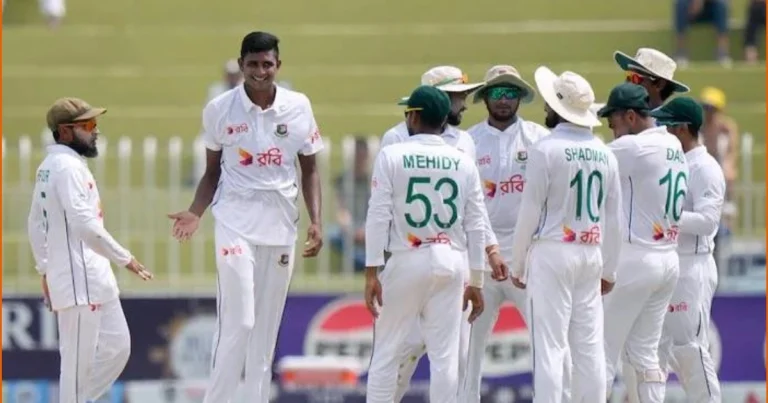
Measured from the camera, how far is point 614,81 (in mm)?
22578

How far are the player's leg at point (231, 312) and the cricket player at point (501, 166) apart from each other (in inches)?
70.4

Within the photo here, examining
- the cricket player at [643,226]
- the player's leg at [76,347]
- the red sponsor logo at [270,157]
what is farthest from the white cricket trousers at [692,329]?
the player's leg at [76,347]

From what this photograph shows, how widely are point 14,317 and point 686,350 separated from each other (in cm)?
662

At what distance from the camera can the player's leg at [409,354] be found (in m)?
13.7

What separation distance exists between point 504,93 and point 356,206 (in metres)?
6.10

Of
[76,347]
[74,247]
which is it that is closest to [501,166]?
[74,247]

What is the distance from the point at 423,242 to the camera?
42.4 ft

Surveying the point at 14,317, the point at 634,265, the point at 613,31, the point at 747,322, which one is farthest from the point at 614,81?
the point at 634,265

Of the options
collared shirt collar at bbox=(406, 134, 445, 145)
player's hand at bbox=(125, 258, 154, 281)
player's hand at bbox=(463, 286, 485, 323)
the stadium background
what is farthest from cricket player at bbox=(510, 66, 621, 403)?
the stadium background

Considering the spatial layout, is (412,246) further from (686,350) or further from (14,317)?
(14,317)

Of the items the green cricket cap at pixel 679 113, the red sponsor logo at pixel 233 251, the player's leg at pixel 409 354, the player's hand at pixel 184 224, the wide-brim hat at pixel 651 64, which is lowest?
the player's leg at pixel 409 354

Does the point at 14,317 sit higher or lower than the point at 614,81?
lower

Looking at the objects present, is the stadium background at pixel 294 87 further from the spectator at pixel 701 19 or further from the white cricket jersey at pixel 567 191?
the white cricket jersey at pixel 567 191

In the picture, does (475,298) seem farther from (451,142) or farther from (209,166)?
(209,166)
